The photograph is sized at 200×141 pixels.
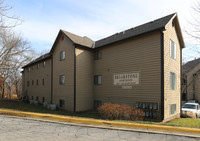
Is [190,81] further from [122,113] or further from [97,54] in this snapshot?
[122,113]

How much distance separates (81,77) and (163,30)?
360 inches

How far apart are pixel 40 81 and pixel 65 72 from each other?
9220mm

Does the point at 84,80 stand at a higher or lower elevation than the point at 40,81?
higher

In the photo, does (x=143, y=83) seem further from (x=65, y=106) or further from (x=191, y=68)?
(x=191, y=68)

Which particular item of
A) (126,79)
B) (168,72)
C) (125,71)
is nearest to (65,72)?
(125,71)

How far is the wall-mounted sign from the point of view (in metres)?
12.3

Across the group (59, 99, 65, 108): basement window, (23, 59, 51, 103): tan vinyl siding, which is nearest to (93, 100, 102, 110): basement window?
(59, 99, 65, 108): basement window

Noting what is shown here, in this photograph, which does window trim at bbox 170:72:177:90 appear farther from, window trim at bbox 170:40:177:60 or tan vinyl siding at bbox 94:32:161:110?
tan vinyl siding at bbox 94:32:161:110

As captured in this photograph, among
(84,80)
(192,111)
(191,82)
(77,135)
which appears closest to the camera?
(77,135)

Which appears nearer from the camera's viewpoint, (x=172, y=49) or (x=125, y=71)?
(x=172, y=49)

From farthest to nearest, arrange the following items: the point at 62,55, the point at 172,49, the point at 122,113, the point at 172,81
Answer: the point at 62,55 → the point at 172,49 → the point at 172,81 → the point at 122,113

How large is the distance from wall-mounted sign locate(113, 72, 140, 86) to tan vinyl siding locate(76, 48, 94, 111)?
3.48 m

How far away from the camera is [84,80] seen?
15.8 meters

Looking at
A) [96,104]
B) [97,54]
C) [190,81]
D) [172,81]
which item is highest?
[97,54]
